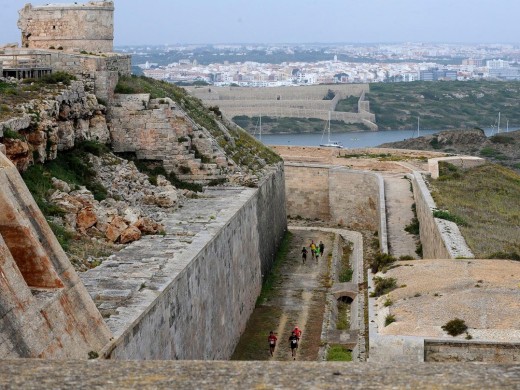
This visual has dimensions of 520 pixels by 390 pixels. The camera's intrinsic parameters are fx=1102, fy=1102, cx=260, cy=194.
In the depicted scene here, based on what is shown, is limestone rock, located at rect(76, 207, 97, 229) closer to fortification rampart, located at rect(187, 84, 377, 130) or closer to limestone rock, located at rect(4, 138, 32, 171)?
limestone rock, located at rect(4, 138, 32, 171)

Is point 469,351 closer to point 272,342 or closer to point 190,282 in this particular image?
point 190,282

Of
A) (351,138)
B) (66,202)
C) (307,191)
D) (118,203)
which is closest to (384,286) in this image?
(66,202)

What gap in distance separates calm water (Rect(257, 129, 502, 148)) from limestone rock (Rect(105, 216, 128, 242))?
57187mm

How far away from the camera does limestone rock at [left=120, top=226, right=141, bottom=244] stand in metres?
15.1

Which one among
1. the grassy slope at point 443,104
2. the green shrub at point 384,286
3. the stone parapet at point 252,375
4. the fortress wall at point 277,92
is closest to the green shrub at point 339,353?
the green shrub at point 384,286

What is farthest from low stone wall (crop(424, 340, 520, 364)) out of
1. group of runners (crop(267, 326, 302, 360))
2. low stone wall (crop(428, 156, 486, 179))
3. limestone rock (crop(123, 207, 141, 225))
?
low stone wall (crop(428, 156, 486, 179))

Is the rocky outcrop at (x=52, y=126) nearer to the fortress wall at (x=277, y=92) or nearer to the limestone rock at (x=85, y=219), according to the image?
the limestone rock at (x=85, y=219)

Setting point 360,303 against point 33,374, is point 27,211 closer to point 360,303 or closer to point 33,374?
point 33,374

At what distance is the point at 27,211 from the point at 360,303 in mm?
8778

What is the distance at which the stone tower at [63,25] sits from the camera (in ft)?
77.9

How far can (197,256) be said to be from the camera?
1409cm

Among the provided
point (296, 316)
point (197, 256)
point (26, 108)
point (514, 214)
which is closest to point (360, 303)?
point (296, 316)

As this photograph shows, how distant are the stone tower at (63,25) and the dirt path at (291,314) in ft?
21.4

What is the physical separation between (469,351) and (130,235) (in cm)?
576
